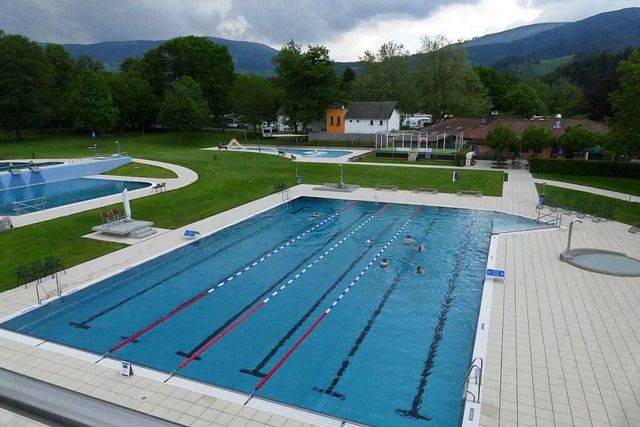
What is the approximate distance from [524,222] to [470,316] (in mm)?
11836

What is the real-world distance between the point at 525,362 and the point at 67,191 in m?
33.6

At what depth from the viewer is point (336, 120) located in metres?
64.6


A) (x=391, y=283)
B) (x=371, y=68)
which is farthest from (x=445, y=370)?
(x=371, y=68)

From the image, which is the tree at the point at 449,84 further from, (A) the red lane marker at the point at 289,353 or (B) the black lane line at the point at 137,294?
(A) the red lane marker at the point at 289,353

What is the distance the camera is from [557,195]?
2897 cm

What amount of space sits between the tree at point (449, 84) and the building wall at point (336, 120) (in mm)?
13093

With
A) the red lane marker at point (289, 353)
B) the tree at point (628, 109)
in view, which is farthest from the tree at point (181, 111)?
the red lane marker at point (289, 353)

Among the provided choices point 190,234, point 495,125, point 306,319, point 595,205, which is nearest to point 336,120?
point 495,125

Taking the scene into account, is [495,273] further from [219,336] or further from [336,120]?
[336,120]

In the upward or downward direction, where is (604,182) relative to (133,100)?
downward

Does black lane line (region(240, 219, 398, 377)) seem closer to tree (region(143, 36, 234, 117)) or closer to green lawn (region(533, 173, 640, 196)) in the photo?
green lawn (region(533, 173, 640, 196))

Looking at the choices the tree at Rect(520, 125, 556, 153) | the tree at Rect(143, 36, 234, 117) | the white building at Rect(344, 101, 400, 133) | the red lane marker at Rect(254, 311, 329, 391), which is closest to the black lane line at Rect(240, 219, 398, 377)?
the red lane marker at Rect(254, 311, 329, 391)

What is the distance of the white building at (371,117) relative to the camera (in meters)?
61.6

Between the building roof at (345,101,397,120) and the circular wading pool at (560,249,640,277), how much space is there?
149ft
